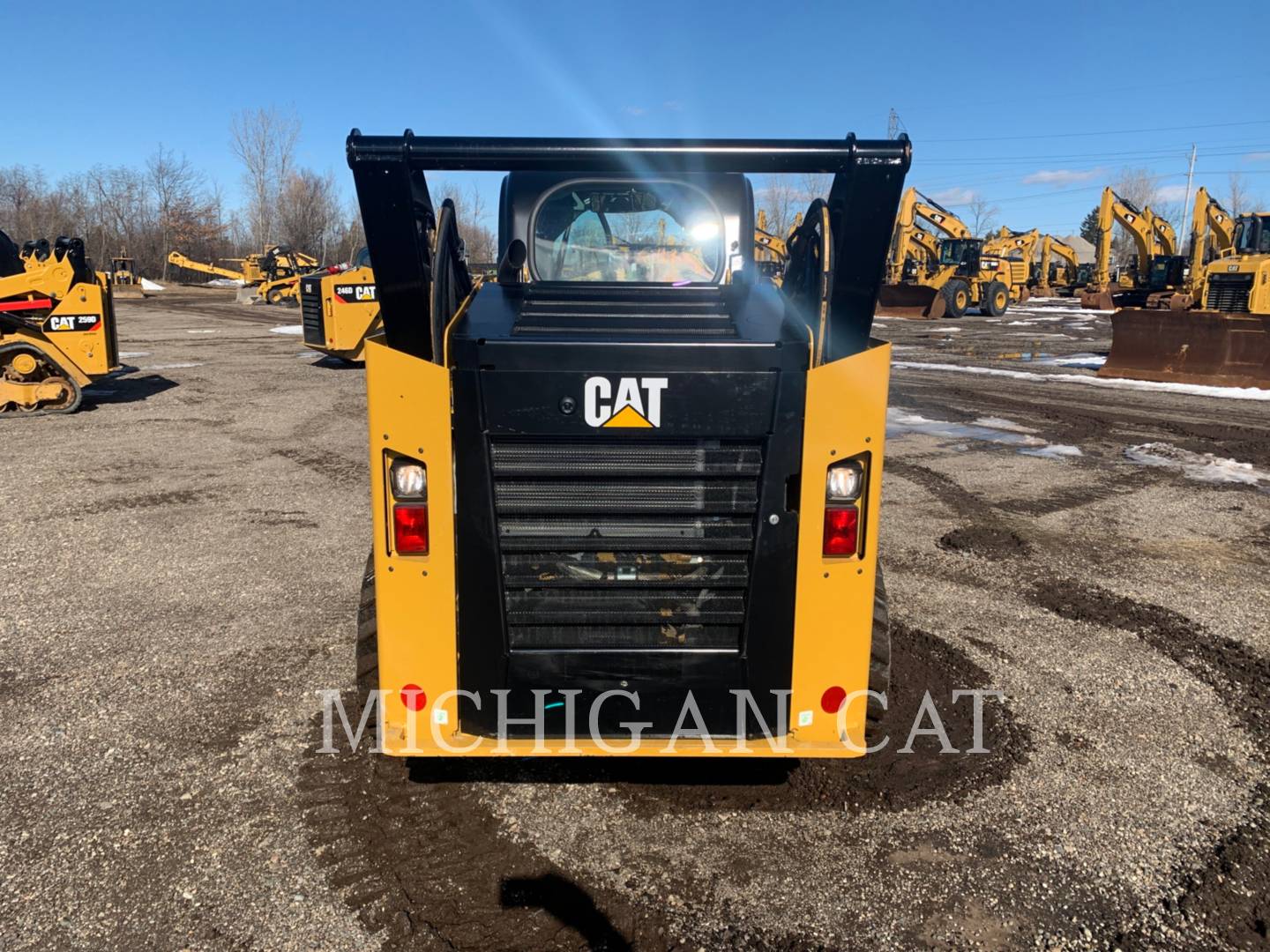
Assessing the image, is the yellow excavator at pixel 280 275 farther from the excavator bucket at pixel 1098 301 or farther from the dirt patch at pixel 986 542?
the dirt patch at pixel 986 542

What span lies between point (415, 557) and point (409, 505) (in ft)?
0.54

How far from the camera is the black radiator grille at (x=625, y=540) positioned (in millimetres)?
2750

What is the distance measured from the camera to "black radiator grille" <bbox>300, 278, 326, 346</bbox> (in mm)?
15594

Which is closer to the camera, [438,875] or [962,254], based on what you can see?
[438,875]

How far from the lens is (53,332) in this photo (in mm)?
11078

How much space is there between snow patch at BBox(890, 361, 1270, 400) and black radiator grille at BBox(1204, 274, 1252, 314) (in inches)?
234

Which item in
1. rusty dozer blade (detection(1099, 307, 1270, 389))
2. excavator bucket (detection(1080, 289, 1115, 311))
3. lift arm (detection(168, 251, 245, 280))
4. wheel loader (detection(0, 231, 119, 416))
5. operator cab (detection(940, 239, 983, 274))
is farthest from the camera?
lift arm (detection(168, 251, 245, 280))

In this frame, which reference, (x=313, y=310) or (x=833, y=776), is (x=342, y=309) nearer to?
(x=313, y=310)

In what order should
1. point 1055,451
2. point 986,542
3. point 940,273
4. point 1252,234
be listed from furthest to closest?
point 940,273 → point 1252,234 → point 1055,451 → point 986,542

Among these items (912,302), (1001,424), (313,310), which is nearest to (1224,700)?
(1001,424)

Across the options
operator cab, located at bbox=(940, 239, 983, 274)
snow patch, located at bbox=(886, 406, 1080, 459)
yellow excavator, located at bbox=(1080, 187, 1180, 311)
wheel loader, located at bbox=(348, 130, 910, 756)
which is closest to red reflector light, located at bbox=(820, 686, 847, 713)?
wheel loader, located at bbox=(348, 130, 910, 756)

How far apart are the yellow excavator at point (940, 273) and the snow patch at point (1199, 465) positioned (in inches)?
898

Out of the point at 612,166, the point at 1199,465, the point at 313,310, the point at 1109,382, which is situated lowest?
the point at 1199,465

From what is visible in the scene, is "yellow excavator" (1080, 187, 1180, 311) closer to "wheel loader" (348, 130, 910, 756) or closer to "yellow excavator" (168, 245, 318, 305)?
"yellow excavator" (168, 245, 318, 305)
